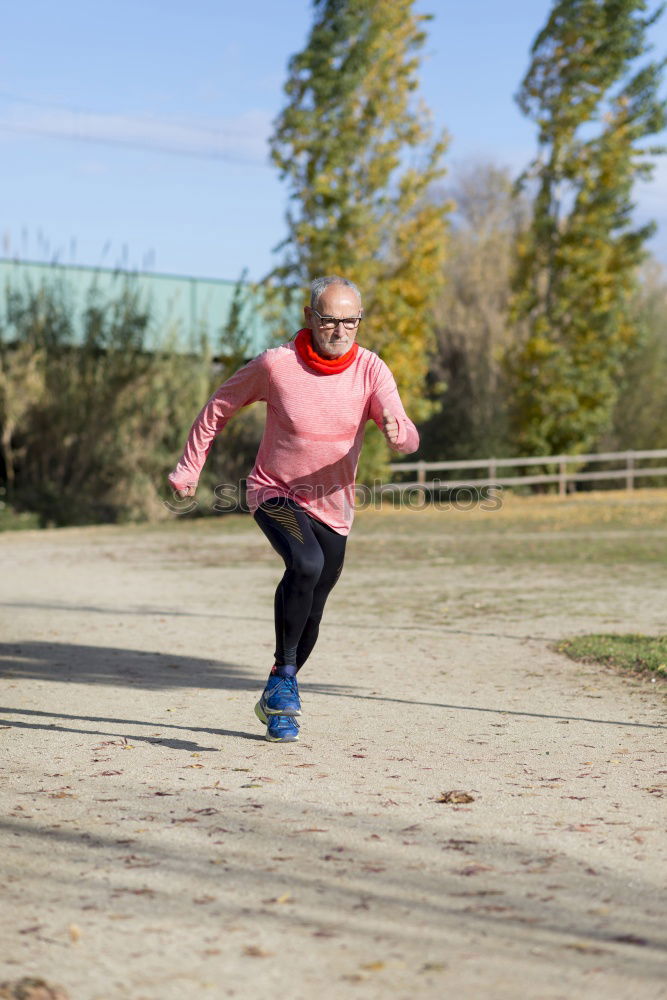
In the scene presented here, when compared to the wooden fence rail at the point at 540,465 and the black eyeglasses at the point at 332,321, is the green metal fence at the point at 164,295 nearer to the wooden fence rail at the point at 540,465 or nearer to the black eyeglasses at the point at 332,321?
the wooden fence rail at the point at 540,465

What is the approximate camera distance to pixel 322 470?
6.35 meters

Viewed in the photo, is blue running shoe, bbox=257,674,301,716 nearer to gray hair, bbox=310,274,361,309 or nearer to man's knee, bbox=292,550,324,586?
man's knee, bbox=292,550,324,586

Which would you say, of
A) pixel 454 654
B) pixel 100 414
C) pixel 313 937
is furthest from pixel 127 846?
pixel 100 414

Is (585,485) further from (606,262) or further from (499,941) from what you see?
(499,941)

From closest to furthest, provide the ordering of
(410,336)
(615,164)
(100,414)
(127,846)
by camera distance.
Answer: (127,846) → (100,414) → (410,336) → (615,164)

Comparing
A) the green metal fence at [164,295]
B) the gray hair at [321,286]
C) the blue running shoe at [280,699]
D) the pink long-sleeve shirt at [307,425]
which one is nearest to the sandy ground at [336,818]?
the blue running shoe at [280,699]

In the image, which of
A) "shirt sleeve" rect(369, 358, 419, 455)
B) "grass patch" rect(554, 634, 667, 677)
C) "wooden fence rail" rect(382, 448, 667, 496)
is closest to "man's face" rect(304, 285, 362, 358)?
"shirt sleeve" rect(369, 358, 419, 455)

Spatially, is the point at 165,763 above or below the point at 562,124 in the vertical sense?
below

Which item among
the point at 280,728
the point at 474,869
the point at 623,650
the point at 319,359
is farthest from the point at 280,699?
the point at 623,650

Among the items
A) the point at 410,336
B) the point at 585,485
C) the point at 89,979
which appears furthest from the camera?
the point at 585,485

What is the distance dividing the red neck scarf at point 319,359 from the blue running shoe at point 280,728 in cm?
165

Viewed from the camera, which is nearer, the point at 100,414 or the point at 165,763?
the point at 165,763

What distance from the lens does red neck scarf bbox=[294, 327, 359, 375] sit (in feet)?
20.4

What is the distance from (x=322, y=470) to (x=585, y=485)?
29.2 m
